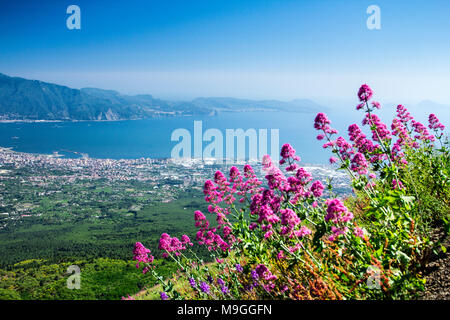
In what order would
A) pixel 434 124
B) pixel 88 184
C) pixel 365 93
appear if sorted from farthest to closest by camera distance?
pixel 88 184 → pixel 434 124 → pixel 365 93

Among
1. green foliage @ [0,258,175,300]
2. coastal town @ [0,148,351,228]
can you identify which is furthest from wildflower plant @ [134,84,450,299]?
coastal town @ [0,148,351,228]

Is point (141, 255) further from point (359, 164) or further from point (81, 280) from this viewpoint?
point (81, 280)

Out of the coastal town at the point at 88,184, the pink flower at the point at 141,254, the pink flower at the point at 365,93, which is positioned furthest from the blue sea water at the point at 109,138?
the pink flower at the point at 141,254

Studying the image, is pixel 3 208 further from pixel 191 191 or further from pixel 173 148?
pixel 173 148

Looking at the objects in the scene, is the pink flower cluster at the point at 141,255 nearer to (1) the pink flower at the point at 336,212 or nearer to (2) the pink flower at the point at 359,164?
(1) the pink flower at the point at 336,212

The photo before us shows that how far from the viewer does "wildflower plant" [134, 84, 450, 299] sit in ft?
7.19

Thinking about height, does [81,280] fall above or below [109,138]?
below

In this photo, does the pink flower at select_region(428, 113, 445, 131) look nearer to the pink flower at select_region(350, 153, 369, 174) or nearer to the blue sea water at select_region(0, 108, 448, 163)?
the pink flower at select_region(350, 153, 369, 174)

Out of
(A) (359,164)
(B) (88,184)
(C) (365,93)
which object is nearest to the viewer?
(A) (359,164)

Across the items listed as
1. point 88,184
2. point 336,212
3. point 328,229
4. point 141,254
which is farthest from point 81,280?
point 88,184

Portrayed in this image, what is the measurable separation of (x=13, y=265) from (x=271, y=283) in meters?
53.1

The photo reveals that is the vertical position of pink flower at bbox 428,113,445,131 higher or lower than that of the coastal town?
higher

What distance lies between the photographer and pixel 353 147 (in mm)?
3443

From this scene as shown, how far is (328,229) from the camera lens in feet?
7.11
